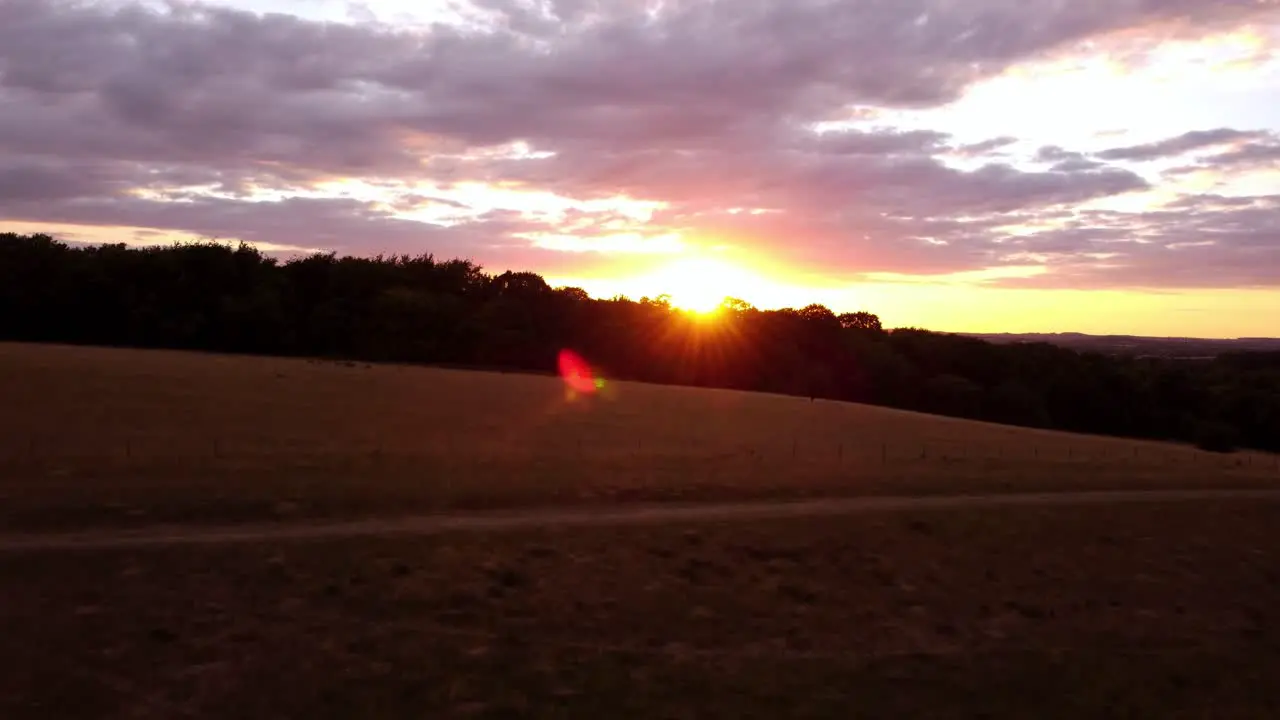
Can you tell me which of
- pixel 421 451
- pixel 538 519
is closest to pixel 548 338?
pixel 421 451

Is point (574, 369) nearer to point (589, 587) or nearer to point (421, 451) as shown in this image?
point (421, 451)

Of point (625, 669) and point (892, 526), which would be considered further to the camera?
point (892, 526)

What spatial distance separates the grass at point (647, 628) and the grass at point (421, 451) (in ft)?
11.2

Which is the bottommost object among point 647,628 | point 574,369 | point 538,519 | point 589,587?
point 647,628

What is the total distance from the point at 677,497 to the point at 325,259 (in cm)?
8549

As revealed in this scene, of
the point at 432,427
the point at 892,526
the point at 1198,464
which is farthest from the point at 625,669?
the point at 1198,464

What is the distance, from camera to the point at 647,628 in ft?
50.1

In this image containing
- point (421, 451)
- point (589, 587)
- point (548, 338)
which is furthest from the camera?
point (548, 338)

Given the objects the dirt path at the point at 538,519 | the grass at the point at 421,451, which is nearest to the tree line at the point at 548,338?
the grass at the point at 421,451

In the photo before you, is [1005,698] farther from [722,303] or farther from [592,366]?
[722,303]

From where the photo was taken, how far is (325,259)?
101250 millimetres

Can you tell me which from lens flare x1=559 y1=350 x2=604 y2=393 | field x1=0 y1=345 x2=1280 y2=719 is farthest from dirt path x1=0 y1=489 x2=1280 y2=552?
lens flare x1=559 y1=350 x2=604 y2=393

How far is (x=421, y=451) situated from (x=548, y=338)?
71702 millimetres

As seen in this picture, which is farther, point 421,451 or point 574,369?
point 574,369
